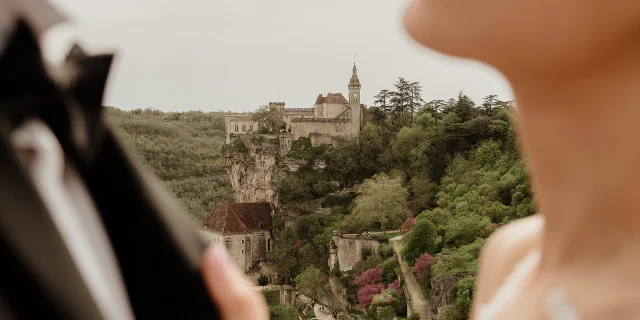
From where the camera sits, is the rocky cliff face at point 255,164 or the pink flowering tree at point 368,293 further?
the rocky cliff face at point 255,164

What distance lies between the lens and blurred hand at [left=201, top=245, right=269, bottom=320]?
2.13 feet

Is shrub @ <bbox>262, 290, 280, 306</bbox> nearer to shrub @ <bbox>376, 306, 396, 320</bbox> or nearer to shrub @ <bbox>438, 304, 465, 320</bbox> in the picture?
shrub @ <bbox>376, 306, 396, 320</bbox>

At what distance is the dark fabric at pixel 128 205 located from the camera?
A: 0.62 meters

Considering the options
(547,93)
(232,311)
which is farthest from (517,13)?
(232,311)

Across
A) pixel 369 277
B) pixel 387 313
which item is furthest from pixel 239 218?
pixel 387 313

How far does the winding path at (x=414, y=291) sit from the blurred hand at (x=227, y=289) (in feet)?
44.6

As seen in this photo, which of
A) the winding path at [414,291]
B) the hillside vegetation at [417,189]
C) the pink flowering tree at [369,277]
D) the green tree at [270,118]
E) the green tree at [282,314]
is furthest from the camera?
the green tree at [270,118]

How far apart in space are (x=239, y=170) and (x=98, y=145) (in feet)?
91.7

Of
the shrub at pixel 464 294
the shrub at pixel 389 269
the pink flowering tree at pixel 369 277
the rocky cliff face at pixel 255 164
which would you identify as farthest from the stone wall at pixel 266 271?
Result: the shrub at pixel 464 294

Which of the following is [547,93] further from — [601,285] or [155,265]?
[155,265]

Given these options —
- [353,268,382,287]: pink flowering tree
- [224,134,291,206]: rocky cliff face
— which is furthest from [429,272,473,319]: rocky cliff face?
[224,134,291,206]: rocky cliff face

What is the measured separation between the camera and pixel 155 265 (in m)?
0.64

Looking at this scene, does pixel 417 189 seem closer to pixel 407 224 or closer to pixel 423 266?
pixel 407 224

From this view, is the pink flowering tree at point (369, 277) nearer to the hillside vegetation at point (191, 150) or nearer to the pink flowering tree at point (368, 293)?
the pink flowering tree at point (368, 293)
